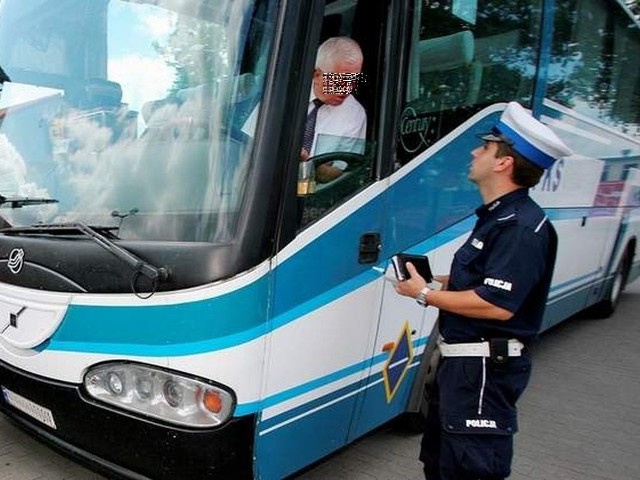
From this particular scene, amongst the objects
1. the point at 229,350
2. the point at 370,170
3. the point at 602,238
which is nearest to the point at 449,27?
the point at 370,170

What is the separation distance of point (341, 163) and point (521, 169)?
0.76 m

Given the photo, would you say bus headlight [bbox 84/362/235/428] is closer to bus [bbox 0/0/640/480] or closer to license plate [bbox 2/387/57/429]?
bus [bbox 0/0/640/480]

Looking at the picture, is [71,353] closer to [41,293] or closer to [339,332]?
[41,293]

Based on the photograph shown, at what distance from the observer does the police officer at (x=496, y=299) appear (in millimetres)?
2041

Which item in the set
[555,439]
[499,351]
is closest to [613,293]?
[555,439]

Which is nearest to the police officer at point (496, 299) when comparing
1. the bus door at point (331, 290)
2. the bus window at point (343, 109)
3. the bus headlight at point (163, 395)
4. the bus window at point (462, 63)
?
the bus door at point (331, 290)

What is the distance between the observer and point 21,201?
276 cm

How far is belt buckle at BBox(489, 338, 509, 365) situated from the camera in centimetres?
212

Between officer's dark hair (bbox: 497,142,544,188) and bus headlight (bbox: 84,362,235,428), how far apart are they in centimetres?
134

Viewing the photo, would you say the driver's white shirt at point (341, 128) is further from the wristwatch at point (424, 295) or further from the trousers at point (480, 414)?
the trousers at point (480, 414)

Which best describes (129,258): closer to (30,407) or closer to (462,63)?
(30,407)

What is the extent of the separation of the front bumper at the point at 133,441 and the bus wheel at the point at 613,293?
631 cm

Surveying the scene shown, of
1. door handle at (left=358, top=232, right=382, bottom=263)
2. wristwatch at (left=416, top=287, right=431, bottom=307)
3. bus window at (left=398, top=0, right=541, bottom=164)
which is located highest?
bus window at (left=398, top=0, right=541, bottom=164)

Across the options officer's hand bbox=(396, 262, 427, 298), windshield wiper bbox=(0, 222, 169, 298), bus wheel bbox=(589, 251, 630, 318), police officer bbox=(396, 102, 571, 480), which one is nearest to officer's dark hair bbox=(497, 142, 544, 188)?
police officer bbox=(396, 102, 571, 480)
